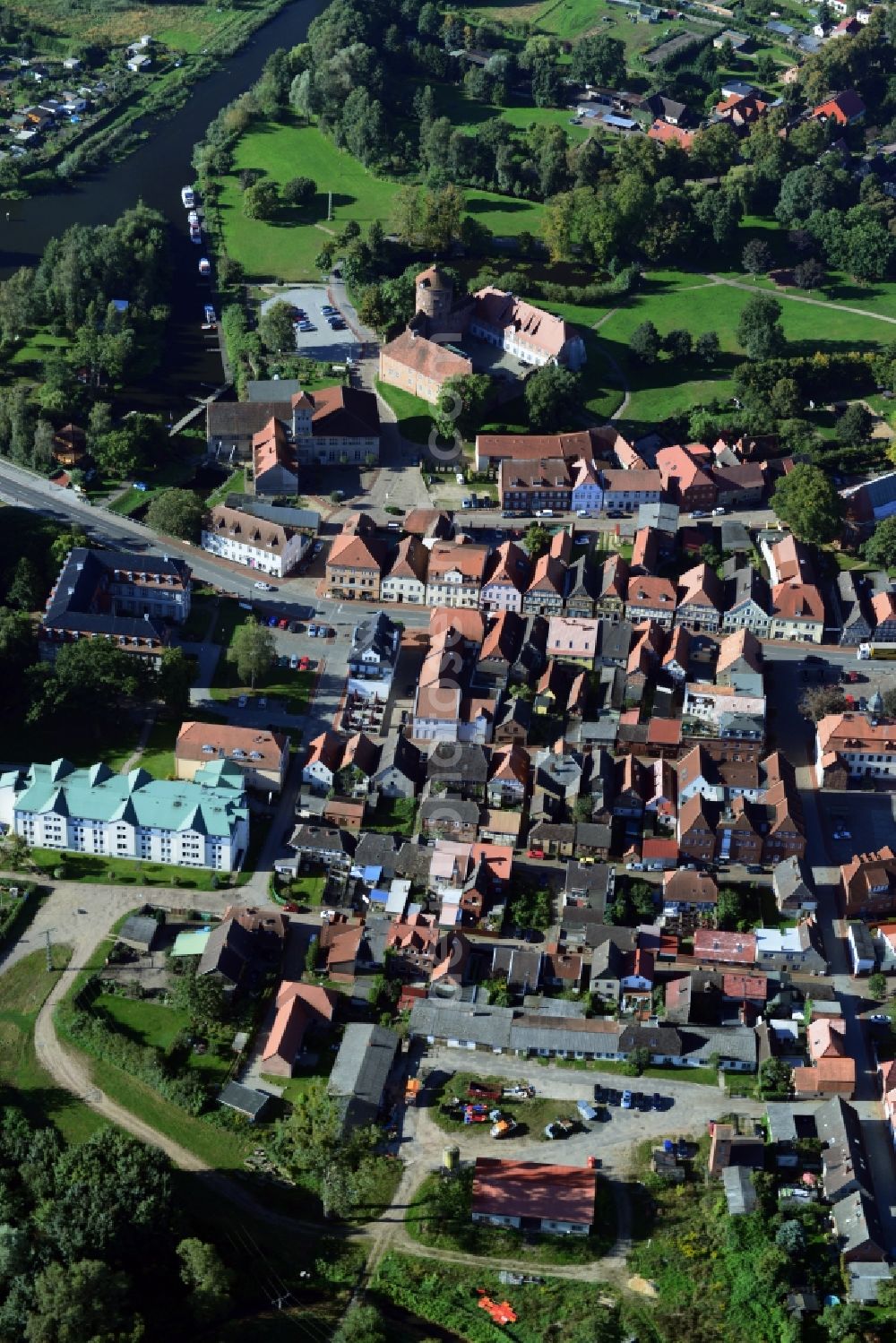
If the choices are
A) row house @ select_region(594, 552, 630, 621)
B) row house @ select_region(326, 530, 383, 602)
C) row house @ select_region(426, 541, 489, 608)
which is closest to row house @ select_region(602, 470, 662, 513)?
row house @ select_region(594, 552, 630, 621)

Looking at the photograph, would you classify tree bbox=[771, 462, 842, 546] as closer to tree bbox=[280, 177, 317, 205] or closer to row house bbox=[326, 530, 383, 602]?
row house bbox=[326, 530, 383, 602]

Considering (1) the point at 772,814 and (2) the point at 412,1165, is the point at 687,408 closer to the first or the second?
(1) the point at 772,814

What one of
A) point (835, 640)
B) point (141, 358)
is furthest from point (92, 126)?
point (835, 640)

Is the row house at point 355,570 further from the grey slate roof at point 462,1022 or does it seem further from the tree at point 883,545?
the grey slate roof at point 462,1022

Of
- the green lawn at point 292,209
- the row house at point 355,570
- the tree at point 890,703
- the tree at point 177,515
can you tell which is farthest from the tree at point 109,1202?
the green lawn at point 292,209

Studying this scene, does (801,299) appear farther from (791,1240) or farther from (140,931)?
(791,1240)

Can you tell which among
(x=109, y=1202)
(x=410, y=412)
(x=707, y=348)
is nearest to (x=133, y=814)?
(x=109, y=1202)
